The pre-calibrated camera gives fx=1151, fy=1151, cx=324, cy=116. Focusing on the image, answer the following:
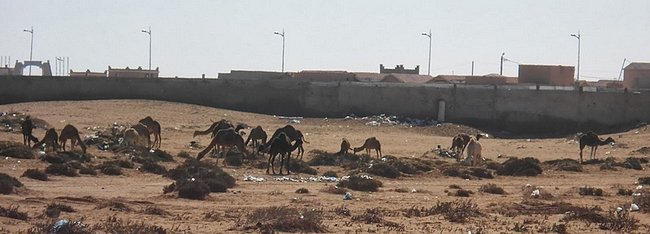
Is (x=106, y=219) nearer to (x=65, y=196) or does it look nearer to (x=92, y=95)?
(x=65, y=196)

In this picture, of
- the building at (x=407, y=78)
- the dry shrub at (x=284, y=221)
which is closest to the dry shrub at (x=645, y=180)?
the dry shrub at (x=284, y=221)

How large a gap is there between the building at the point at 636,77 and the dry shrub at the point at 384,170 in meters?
46.2

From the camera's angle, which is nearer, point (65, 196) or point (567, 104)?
point (65, 196)

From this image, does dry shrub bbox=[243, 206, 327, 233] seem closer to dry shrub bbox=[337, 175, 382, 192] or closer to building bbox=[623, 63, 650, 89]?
dry shrub bbox=[337, 175, 382, 192]

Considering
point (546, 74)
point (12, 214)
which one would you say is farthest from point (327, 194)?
point (546, 74)

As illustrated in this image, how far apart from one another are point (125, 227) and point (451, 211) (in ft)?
21.6

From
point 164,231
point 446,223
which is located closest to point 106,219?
point 164,231

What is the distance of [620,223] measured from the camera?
20766mm

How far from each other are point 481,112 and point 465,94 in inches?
52.6

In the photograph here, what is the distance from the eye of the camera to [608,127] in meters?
54.5

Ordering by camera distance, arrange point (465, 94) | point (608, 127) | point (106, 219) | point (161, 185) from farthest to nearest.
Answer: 1. point (465, 94)
2. point (608, 127)
3. point (161, 185)
4. point (106, 219)

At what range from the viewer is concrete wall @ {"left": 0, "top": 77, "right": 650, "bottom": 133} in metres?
55.4

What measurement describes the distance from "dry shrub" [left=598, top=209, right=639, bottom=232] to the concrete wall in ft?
112

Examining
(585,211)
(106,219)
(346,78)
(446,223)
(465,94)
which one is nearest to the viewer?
(106,219)
